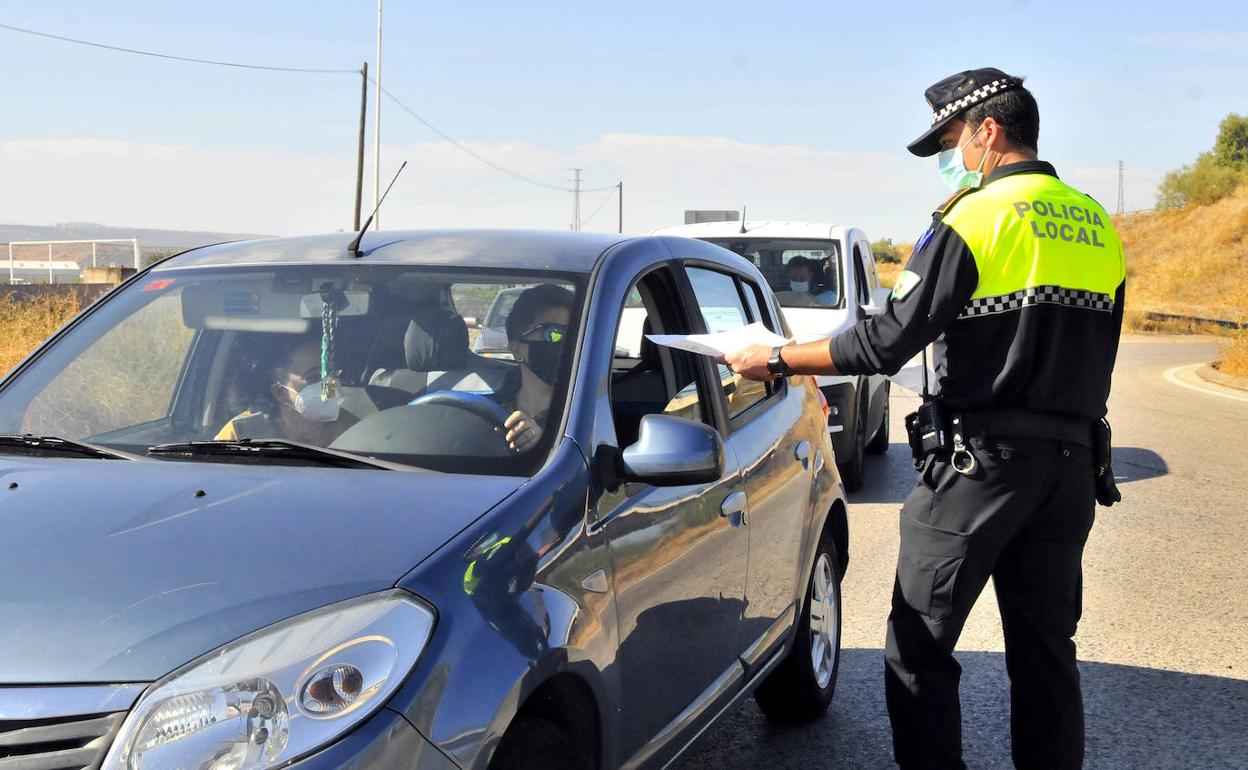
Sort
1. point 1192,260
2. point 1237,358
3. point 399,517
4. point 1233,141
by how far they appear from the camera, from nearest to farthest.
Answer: point 399,517
point 1237,358
point 1192,260
point 1233,141

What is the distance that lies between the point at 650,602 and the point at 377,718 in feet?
→ 3.63

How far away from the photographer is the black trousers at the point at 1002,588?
3627 mm

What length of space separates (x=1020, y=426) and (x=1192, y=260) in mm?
60991

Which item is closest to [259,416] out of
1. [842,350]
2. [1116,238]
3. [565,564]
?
[565,564]

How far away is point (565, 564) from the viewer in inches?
112

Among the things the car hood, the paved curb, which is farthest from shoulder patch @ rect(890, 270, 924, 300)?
the paved curb

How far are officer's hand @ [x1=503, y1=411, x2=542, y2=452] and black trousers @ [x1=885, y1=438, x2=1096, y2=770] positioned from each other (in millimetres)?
1190

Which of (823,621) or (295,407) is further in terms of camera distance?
(823,621)

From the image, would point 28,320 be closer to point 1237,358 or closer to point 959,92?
point 959,92

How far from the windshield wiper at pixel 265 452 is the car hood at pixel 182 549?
0.06 metres

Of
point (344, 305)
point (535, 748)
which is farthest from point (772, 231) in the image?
point (535, 748)

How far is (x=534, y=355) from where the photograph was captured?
3473 mm

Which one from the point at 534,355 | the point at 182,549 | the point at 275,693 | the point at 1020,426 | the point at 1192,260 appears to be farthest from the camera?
the point at 1192,260

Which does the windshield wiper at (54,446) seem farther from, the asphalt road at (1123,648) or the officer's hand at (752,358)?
the asphalt road at (1123,648)
